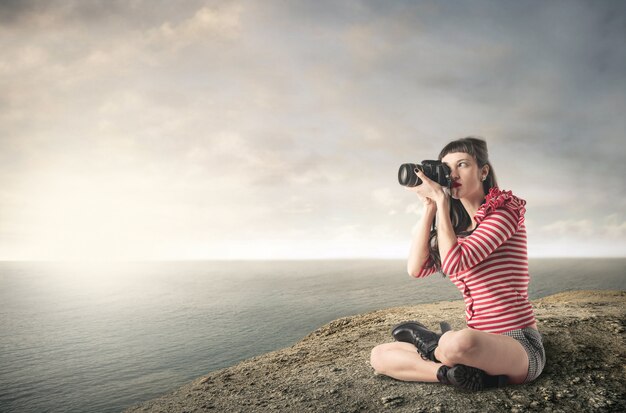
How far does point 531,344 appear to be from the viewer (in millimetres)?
3219

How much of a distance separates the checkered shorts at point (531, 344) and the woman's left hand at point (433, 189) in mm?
1359

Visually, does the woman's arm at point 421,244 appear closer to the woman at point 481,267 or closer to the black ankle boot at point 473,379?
the woman at point 481,267

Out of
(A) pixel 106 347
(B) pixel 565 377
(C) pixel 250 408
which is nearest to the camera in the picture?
(B) pixel 565 377

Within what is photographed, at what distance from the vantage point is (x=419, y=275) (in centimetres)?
387

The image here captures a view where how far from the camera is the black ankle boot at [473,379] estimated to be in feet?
10.6

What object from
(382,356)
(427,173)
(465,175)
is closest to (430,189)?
(427,173)

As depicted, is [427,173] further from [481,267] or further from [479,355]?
[479,355]

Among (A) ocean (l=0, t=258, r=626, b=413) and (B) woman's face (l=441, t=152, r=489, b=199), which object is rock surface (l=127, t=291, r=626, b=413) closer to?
(B) woman's face (l=441, t=152, r=489, b=199)

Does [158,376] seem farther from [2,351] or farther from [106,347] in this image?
[2,351]

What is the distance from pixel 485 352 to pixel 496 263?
0.78 meters

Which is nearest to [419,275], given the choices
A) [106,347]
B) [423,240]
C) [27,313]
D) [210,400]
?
[423,240]

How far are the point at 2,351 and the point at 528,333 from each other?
1464 inches

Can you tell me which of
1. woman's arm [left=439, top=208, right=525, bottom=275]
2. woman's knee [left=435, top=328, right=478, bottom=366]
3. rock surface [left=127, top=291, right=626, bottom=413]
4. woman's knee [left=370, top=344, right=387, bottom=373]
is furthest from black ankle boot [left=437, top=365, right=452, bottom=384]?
woman's arm [left=439, top=208, right=525, bottom=275]

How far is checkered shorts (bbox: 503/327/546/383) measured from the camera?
10.3 feet
